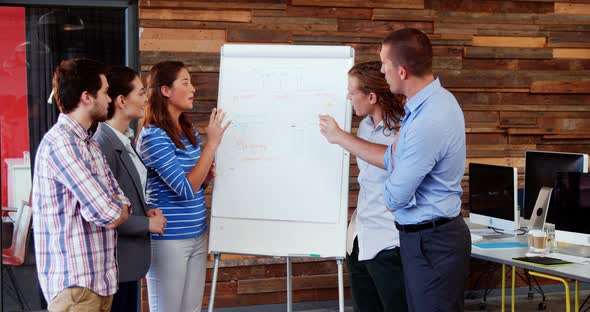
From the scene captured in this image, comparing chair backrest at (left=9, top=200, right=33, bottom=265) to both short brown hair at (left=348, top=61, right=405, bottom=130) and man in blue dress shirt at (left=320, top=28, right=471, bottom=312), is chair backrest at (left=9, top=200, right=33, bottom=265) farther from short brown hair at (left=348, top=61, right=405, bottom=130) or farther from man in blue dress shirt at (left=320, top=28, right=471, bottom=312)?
man in blue dress shirt at (left=320, top=28, right=471, bottom=312)

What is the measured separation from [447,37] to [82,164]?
354 cm

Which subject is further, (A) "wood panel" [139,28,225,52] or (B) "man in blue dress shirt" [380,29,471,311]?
(A) "wood panel" [139,28,225,52]

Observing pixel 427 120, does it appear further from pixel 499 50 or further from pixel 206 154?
pixel 499 50

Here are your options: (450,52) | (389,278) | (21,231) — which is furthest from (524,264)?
(21,231)

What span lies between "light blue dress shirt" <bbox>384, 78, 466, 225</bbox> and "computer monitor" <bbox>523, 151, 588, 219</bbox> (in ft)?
6.86

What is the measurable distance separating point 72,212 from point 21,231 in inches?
102

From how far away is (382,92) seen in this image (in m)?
3.02

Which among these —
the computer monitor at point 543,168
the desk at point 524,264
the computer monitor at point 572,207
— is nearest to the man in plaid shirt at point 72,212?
the desk at point 524,264

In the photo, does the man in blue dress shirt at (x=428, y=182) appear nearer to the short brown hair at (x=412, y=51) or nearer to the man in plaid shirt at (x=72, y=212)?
the short brown hair at (x=412, y=51)

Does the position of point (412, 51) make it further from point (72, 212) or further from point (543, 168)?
point (543, 168)

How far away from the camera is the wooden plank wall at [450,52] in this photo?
15.8ft

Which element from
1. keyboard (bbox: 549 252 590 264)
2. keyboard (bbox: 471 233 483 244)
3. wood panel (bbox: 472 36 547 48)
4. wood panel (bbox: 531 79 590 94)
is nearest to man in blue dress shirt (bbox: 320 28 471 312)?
keyboard (bbox: 549 252 590 264)

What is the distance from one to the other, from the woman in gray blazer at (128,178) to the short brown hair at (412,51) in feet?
3.55

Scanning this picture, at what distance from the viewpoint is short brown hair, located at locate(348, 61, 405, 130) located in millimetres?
3012
